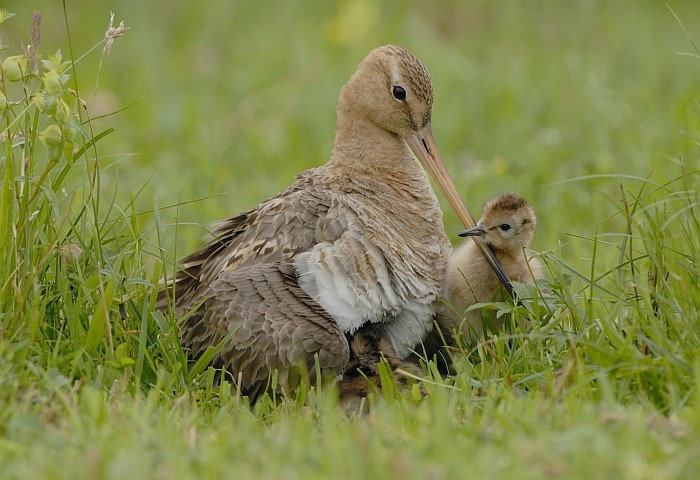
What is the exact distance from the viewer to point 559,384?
4.38 m

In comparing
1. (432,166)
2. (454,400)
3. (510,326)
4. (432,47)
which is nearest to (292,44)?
(432,47)

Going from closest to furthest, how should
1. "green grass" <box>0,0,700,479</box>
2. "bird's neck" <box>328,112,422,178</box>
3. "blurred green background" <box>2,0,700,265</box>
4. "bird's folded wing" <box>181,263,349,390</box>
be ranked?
"green grass" <box>0,0,700,479</box> < "bird's folded wing" <box>181,263,349,390</box> < "bird's neck" <box>328,112,422,178</box> < "blurred green background" <box>2,0,700,265</box>

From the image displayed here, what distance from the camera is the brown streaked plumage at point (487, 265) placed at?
18.4 feet

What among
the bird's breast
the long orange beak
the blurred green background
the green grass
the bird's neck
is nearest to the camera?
the green grass

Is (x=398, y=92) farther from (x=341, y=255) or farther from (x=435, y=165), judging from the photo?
(x=341, y=255)

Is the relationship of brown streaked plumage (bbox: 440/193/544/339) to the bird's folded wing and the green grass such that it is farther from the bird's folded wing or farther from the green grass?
the bird's folded wing

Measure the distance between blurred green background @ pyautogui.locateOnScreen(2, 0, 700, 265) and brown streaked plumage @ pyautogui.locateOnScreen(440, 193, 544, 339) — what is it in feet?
4.42

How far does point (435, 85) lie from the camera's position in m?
10.5

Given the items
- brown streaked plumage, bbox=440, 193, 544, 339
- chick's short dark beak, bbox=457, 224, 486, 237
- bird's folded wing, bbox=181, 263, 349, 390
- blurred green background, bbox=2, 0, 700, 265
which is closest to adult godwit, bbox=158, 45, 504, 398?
bird's folded wing, bbox=181, 263, 349, 390

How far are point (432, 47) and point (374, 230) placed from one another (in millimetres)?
6110

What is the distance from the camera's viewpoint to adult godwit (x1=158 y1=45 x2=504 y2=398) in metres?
5.28

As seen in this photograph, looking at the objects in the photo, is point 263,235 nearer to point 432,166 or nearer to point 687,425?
point 432,166

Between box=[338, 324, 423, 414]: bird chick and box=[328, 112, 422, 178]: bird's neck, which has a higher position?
box=[328, 112, 422, 178]: bird's neck

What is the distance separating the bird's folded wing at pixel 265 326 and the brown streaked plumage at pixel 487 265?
721mm
